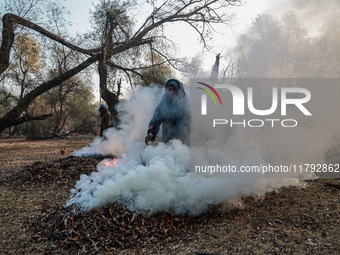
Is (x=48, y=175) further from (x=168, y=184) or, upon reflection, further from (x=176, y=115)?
(x=168, y=184)

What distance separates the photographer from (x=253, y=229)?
3695 mm

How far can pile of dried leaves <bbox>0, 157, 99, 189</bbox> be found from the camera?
6.91m

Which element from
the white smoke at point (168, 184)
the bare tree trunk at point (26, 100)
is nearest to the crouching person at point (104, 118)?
the bare tree trunk at point (26, 100)

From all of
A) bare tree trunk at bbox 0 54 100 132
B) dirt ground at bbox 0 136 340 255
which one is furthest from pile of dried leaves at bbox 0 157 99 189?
bare tree trunk at bbox 0 54 100 132

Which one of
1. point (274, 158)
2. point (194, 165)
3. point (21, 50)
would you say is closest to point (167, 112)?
point (194, 165)

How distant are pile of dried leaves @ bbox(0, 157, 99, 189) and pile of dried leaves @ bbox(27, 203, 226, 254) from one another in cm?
313

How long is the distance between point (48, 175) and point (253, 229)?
Answer: 6.11 metres

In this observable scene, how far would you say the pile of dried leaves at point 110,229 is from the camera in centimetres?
341

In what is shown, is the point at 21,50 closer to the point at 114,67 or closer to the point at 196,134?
the point at 114,67

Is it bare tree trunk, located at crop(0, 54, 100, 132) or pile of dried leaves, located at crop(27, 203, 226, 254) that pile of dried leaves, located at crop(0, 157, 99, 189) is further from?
bare tree trunk, located at crop(0, 54, 100, 132)

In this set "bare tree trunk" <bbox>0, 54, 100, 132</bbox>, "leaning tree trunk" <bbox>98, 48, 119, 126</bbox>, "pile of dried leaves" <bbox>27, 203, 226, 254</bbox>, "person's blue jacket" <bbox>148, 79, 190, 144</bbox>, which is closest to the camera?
"pile of dried leaves" <bbox>27, 203, 226, 254</bbox>

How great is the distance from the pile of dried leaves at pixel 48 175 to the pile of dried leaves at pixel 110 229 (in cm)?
313

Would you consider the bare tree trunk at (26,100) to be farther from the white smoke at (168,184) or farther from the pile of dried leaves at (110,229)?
the pile of dried leaves at (110,229)

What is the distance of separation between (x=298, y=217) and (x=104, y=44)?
11.5m
